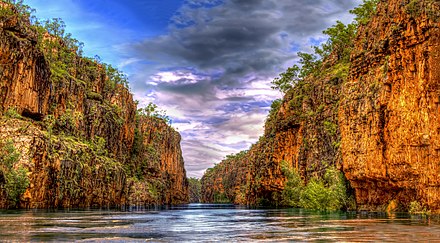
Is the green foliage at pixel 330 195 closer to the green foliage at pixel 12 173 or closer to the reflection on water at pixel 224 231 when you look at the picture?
the reflection on water at pixel 224 231

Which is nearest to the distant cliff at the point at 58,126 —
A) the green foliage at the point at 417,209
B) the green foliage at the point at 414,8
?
the green foliage at the point at 417,209

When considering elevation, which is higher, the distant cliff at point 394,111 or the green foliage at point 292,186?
the distant cliff at point 394,111

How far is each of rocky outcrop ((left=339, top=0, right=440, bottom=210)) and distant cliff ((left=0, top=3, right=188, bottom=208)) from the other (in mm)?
50048

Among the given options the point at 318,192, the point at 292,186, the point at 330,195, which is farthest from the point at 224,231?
the point at 292,186

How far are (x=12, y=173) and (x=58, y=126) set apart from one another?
110 feet

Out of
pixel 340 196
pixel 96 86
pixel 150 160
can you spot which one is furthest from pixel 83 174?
pixel 150 160

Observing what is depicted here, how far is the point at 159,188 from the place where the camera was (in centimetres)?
16888

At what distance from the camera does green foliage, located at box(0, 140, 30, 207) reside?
2599 inches

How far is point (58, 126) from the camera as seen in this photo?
99.4 m

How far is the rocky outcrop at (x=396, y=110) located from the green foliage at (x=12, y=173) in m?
48.1

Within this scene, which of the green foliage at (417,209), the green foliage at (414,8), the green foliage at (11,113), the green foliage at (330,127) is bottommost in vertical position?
the green foliage at (417,209)

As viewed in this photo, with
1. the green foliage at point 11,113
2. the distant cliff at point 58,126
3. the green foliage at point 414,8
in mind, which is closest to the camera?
the green foliage at point 414,8

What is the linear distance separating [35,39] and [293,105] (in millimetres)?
58556

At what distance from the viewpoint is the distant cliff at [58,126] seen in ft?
242
